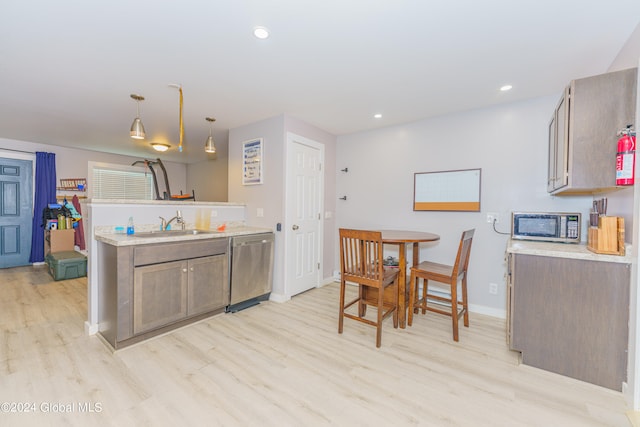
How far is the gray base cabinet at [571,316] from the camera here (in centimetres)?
170

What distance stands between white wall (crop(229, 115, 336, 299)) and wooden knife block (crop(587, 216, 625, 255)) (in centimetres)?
283

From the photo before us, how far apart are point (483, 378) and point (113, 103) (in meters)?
4.49

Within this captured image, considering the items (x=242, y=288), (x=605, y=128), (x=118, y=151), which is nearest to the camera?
(x=605, y=128)

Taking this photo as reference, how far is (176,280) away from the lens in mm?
2459

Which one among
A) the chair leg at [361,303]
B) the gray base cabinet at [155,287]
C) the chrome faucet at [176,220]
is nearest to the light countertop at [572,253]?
the chair leg at [361,303]

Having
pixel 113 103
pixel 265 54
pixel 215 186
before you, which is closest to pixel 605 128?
pixel 265 54

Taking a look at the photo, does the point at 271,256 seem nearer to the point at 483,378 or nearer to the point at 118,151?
the point at 483,378

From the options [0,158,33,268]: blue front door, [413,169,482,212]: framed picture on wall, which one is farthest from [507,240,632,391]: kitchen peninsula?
[0,158,33,268]: blue front door

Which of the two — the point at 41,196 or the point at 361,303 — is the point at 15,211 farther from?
the point at 361,303

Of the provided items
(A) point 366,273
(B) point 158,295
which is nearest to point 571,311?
(A) point 366,273

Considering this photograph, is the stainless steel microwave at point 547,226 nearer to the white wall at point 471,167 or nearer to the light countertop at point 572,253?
the white wall at point 471,167

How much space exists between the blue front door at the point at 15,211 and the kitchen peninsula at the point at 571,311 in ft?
25.0

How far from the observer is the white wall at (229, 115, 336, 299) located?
11.0 ft

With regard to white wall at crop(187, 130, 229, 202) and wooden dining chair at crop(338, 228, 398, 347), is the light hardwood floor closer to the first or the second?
wooden dining chair at crop(338, 228, 398, 347)
